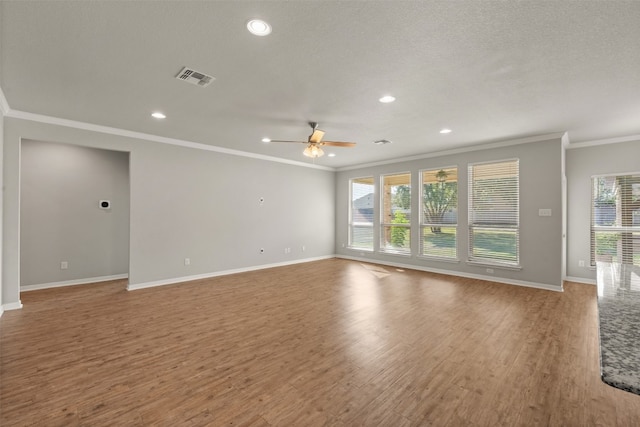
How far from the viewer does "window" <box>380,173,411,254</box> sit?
7132 mm

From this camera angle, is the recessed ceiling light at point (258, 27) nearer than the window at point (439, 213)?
Yes

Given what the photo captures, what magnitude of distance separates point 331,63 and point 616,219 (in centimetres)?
612

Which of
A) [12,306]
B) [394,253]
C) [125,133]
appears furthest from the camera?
[394,253]

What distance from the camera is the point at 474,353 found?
2.71 m

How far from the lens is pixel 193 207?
5.66m

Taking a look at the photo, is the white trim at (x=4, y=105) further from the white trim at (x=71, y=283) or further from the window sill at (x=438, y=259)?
the window sill at (x=438, y=259)

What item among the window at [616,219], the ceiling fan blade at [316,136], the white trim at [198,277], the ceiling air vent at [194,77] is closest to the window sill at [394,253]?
the white trim at [198,277]

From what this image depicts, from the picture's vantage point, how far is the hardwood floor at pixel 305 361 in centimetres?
191

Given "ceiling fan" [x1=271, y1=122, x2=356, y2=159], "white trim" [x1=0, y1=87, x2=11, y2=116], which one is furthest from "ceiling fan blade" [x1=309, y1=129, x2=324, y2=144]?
"white trim" [x1=0, y1=87, x2=11, y2=116]

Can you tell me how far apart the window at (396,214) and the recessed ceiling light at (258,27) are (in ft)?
18.4

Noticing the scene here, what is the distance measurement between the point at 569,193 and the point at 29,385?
8.33 meters

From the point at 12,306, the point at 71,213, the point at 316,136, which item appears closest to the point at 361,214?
the point at 316,136

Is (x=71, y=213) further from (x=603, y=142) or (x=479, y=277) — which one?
(x=603, y=142)

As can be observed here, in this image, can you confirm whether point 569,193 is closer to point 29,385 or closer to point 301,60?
point 301,60
